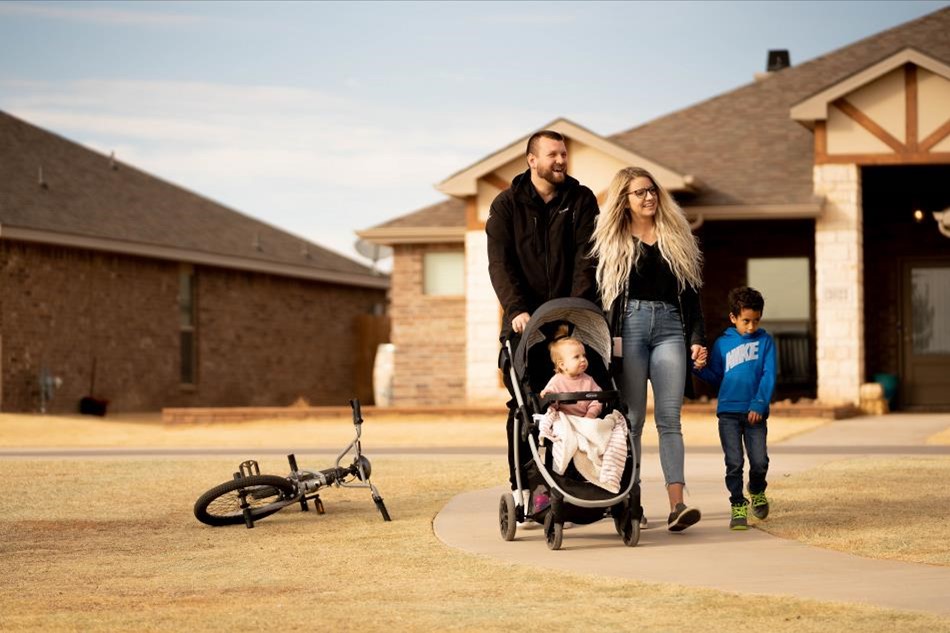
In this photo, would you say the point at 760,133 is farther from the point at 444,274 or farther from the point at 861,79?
the point at 444,274

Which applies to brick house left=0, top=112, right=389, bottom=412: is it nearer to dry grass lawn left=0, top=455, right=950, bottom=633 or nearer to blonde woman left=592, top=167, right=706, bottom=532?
dry grass lawn left=0, top=455, right=950, bottom=633

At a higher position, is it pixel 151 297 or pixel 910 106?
pixel 910 106

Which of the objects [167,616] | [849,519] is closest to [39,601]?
[167,616]

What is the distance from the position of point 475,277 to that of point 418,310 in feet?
6.20

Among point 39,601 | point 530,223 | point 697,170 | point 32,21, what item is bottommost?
point 39,601

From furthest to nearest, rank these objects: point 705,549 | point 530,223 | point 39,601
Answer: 1. point 530,223
2. point 705,549
3. point 39,601

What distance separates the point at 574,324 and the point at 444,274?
1973cm

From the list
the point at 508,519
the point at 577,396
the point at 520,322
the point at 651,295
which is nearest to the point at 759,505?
the point at 651,295

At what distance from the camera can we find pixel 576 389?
8992 mm

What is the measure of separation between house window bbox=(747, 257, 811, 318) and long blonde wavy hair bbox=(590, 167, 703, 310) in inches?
759

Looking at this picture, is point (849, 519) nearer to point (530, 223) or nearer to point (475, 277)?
point (530, 223)

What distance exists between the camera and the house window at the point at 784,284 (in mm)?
28406

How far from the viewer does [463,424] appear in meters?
24.5

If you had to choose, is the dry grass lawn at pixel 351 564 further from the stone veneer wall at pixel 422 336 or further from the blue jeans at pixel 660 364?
the stone veneer wall at pixel 422 336
